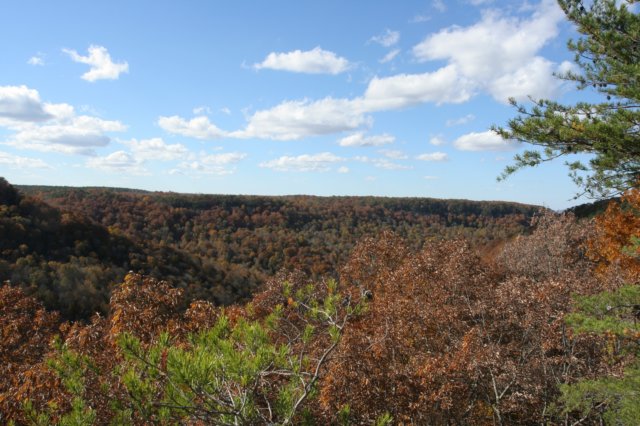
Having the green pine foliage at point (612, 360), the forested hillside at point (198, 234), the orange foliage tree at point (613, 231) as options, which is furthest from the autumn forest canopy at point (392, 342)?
the forested hillside at point (198, 234)

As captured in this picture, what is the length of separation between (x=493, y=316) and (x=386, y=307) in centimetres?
313

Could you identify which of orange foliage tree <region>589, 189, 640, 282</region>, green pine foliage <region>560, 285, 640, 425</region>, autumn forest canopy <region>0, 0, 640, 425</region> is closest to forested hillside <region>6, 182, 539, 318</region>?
autumn forest canopy <region>0, 0, 640, 425</region>

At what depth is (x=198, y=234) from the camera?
A: 94.7 m

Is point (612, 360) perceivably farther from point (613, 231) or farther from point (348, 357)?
point (613, 231)

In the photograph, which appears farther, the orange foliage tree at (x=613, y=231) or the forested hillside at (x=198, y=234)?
the forested hillside at (x=198, y=234)

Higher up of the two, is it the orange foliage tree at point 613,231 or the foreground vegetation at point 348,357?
the orange foliage tree at point 613,231

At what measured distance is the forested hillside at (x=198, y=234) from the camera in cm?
4253

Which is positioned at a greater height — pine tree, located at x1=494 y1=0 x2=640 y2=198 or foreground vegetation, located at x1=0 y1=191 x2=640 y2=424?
pine tree, located at x1=494 y1=0 x2=640 y2=198

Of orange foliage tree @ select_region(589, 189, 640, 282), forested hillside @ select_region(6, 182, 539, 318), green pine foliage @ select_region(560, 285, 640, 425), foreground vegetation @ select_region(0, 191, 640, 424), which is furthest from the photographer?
forested hillside @ select_region(6, 182, 539, 318)

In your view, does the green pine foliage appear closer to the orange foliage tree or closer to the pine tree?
the pine tree

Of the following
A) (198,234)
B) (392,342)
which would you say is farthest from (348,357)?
(198,234)

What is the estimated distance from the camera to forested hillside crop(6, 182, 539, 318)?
42.5 metres

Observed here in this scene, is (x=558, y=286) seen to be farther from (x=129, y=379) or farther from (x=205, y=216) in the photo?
(x=205, y=216)

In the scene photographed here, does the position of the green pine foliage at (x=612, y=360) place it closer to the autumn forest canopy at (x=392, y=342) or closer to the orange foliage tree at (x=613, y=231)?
the autumn forest canopy at (x=392, y=342)
